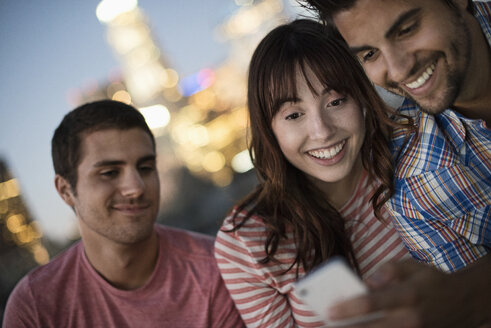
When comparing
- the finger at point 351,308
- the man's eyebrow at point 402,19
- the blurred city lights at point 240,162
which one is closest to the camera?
the finger at point 351,308

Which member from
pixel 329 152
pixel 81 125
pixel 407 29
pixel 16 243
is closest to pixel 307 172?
pixel 329 152

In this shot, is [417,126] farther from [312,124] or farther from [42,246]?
[42,246]

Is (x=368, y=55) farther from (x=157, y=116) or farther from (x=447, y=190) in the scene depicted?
(x=157, y=116)

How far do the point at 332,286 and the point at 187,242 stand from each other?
4.96ft

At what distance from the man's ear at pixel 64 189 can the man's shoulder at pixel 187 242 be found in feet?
1.67

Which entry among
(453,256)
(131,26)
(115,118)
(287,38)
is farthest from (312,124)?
(131,26)

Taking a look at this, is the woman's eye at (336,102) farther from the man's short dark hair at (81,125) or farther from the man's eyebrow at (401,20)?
the man's short dark hair at (81,125)

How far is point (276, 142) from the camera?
1.76 meters

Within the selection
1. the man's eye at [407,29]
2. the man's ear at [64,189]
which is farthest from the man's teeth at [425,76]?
the man's ear at [64,189]

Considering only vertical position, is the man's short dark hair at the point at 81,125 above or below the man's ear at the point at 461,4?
above

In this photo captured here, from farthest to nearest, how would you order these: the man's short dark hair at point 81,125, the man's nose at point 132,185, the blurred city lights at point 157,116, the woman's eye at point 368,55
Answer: the blurred city lights at point 157,116 → the man's short dark hair at point 81,125 → the man's nose at point 132,185 → the woman's eye at point 368,55

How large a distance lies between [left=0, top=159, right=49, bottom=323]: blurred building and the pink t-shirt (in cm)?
283

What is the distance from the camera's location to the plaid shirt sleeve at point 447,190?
1482 millimetres

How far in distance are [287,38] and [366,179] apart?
78cm
